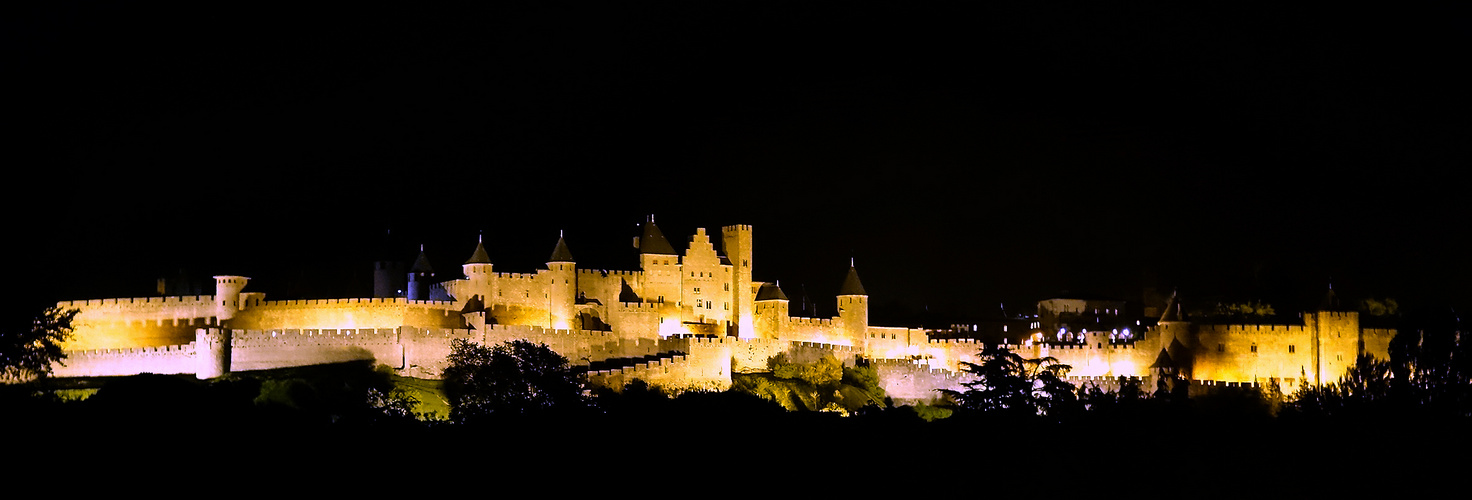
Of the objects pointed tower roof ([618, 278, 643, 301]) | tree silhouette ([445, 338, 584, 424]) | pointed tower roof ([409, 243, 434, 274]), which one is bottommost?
tree silhouette ([445, 338, 584, 424])

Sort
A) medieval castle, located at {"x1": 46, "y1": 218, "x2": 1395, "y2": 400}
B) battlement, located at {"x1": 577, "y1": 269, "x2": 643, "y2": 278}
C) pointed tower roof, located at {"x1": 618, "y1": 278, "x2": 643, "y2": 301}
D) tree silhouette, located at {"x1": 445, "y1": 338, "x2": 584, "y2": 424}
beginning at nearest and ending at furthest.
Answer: tree silhouette, located at {"x1": 445, "y1": 338, "x2": 584, "y2": 424} → medieval castle, located at {"x1": 46, "y1": 218, "x2": 1395, "y2": 400} → pointed tower roof, located at {"x1": 618, "y1": 278, "x2": 643, "y2": 301} → battlement, located at {"x1": 577, "y1": 269, "x2": 643, "y2": 278}

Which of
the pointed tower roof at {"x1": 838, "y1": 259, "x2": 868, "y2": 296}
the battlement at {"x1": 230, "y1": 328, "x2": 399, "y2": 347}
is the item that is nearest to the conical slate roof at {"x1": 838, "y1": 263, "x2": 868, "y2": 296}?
the pointed tower roof at {"x1": 838, "y1": 259, "x2": 868, "y2": 296}

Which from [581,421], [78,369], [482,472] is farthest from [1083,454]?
[78,369]

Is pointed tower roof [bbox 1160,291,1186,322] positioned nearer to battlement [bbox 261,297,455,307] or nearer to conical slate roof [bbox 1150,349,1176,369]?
conical slate roof [bbox 1150,349,1176,369]

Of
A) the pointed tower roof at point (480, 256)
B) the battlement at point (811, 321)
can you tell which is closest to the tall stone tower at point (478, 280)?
the pointed tower roof at point (480, 256)

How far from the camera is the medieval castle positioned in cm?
6153

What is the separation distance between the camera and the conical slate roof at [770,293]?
7438 centimetres

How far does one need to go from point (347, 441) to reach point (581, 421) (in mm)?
5269

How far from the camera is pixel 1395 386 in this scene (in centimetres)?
4825

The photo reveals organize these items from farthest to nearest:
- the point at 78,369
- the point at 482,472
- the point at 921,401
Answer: the point at 921,401
the point at 78,369
the point at 482,472

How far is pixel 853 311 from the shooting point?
76.2m

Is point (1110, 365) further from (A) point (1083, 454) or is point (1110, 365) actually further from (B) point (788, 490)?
(B) point (788, 490)

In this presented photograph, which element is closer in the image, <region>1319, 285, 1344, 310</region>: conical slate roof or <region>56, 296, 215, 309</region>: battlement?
<region>56, 296, 215, 309</region>: battlement

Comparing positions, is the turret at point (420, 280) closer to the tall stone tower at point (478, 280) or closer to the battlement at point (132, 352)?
the tall stone tower at point (478, 280)
